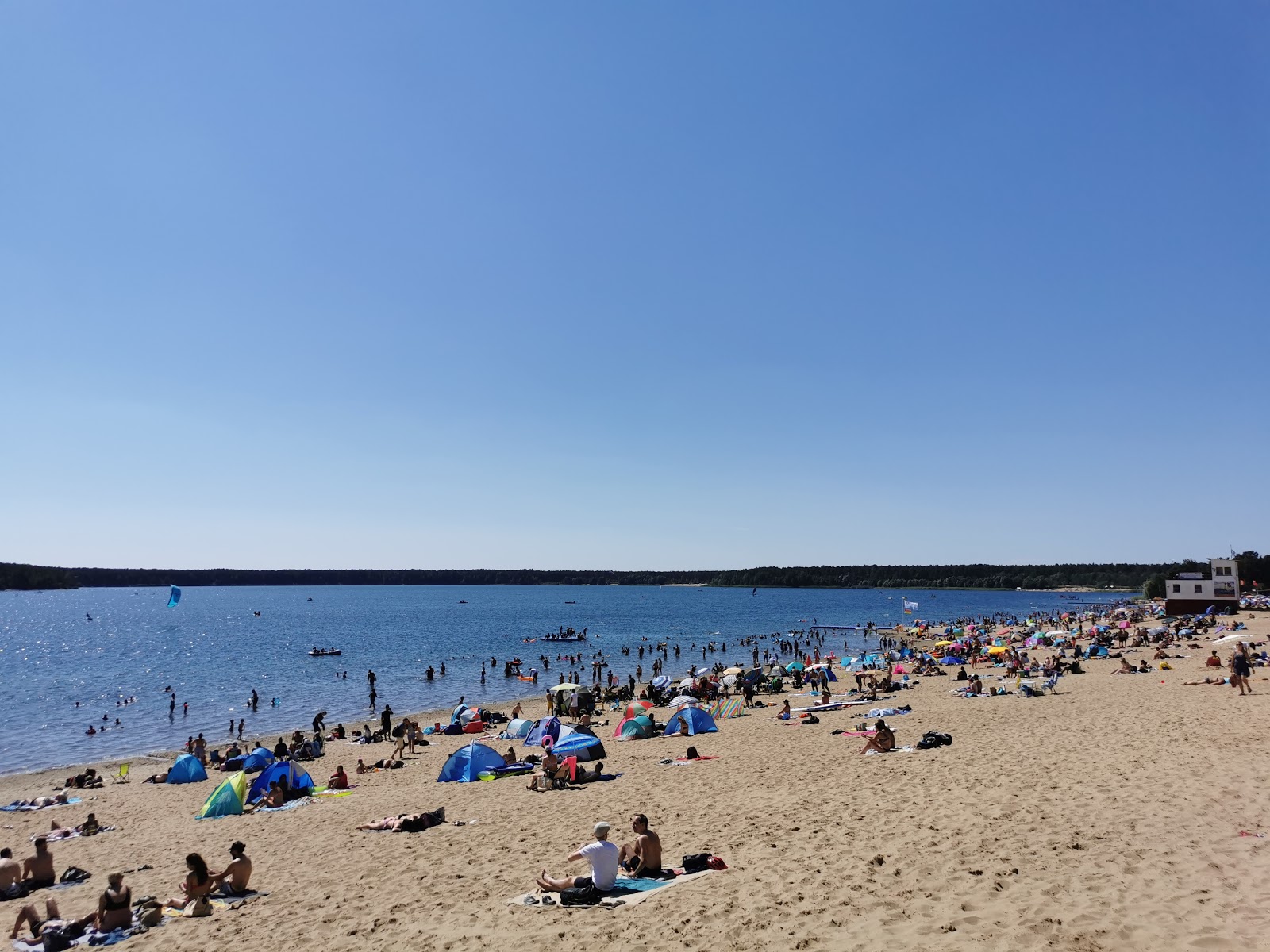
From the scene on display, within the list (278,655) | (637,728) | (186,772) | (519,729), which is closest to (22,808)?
(186,772)

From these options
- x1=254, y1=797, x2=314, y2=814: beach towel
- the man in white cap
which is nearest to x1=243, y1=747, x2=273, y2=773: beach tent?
x1=254, y1=797, x2=314, y2=814: beach towel

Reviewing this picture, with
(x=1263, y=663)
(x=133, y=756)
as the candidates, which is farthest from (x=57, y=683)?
(x=1263, y=663)

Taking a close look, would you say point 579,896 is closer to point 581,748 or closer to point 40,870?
point 40,870

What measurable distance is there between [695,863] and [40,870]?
35.3 feet

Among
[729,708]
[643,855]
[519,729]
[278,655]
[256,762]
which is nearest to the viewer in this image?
[643,855]

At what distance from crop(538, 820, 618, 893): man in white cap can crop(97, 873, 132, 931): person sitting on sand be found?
5.32m

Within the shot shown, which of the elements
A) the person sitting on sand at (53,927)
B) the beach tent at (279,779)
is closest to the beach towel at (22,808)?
the beach tent at (279,779)

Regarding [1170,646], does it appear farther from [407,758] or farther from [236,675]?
[236,675]

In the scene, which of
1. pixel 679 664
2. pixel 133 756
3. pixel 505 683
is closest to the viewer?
pixel 133 756

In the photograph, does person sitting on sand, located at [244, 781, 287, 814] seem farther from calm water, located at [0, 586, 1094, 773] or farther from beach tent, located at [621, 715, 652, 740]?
calm water, located at [0, 586, 1094, 773]

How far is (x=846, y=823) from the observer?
34.7ft

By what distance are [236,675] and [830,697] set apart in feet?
139

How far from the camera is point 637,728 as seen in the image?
22.9 meters

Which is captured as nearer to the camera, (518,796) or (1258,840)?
(1258,840)
